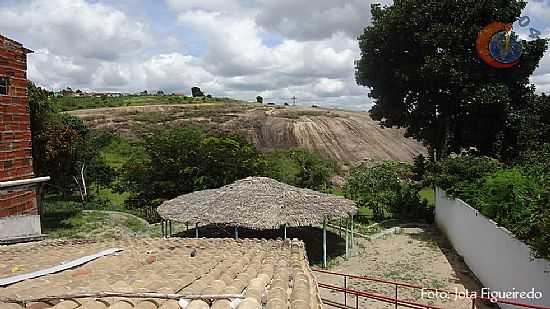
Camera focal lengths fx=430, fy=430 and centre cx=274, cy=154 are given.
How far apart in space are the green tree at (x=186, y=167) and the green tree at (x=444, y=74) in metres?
7.95

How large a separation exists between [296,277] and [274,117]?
40.3 m

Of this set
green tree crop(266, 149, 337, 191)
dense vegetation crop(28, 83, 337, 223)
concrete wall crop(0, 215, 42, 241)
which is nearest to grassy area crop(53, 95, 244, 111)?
dense vegetation crop(28, 83, 337, 223)

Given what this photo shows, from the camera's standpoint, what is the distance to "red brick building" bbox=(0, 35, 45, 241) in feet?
26.6

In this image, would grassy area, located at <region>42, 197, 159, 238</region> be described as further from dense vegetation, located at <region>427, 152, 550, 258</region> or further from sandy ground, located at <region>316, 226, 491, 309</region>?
dense vegetation, located at <region>427, 152, 550, 258</region>

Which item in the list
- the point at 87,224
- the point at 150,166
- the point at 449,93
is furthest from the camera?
the point at 150,166

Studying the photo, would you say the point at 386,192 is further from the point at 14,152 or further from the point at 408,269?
the point at 14,152

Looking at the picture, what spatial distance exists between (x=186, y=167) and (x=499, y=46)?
16791 millimetres

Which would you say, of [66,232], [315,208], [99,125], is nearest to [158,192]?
[66,232]

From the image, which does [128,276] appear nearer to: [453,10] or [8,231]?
[8,231]

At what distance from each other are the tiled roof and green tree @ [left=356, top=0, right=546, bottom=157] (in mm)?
14036

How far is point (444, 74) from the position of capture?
18.7 meters

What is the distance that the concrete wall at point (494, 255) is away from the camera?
7773mm

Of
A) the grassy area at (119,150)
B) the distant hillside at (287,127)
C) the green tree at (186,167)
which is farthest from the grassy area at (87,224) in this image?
the distant hillside at (287,127)

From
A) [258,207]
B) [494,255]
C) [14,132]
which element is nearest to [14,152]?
[14,132]
